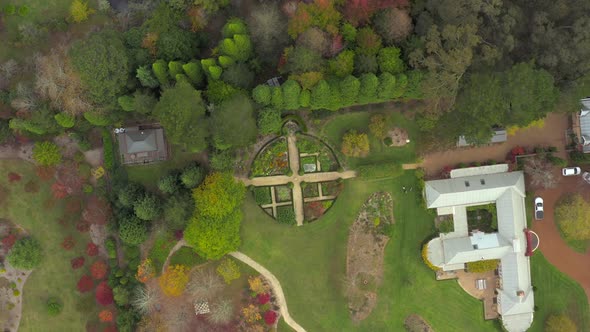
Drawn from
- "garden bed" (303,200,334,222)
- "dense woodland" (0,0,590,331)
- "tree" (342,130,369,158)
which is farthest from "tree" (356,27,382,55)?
"garden bed" (303,200,334,222)

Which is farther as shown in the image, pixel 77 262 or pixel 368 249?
pixel 368 249

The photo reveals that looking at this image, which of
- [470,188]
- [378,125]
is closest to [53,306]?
[378,125]

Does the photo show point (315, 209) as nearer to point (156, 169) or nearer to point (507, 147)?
point (156, 169)

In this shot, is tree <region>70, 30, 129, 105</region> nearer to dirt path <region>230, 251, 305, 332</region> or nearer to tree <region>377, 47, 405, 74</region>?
dirt path <region>230, 251, 305, 332</region>

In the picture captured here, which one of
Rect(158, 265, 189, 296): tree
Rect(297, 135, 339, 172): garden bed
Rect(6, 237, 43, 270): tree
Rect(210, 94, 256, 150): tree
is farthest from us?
Rect(297, 135, 339, 172): garden bed

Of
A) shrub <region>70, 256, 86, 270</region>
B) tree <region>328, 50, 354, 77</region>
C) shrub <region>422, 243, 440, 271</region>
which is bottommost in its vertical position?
shrub <region>422, 243, 440, 271</region>

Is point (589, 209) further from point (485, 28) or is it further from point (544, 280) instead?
point (485, 28)
